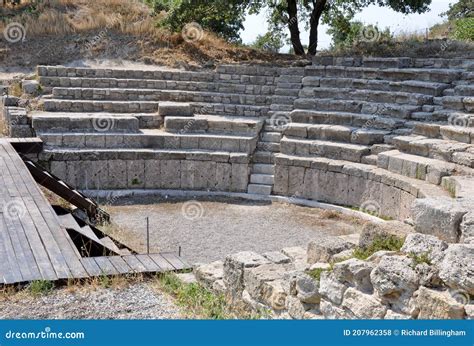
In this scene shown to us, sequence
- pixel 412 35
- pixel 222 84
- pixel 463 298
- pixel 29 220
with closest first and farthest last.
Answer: pixel 463 298 < pixel 29 220 < pixel 222 84 < pixel 412 35

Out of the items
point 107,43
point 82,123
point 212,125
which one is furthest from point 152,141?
point 107,43

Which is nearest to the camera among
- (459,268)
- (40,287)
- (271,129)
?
(459,268)

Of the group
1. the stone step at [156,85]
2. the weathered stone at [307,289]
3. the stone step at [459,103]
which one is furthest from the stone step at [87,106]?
the weathered stone at [307,289]

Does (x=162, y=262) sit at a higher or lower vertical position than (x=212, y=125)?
lower

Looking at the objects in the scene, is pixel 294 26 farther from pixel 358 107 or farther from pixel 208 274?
pixel 208 274

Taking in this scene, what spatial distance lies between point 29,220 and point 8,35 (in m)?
14.0

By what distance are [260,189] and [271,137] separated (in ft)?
5.15

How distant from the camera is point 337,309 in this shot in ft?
16.1

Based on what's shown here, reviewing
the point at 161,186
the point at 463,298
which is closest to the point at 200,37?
the point at 161,186

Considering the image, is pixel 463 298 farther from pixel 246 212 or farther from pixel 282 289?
pixel 246 212

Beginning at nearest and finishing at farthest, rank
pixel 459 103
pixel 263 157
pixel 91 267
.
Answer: pixel 91 267 → pixel 459 103 → pixel 263 157

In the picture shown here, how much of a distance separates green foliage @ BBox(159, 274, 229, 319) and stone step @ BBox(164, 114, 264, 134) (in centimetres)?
826

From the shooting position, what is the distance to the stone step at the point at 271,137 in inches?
566

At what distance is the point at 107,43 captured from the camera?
768 inches
